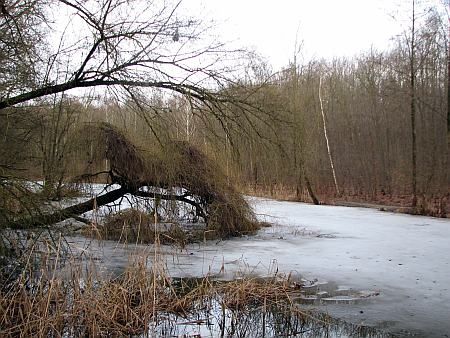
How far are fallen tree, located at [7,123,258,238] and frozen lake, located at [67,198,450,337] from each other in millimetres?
646

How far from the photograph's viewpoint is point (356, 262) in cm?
743

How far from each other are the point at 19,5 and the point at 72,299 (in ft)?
11.9

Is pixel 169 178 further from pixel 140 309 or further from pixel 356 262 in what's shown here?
pixel 140 309

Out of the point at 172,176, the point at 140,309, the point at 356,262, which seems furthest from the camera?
the point at 172,176

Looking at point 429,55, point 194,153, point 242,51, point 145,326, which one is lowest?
point 145,326

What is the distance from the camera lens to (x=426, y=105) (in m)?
18.5

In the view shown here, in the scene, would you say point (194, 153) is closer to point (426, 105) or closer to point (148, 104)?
point (148, 104)

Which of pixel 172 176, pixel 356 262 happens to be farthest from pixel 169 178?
pixel 356 262

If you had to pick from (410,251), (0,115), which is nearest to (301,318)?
(410,251)

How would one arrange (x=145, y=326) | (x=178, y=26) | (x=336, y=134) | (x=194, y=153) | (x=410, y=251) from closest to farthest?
(x=145, y=326)
(x=178, y=26)
(x=410, y=251)
(x=194, y=153)
(x=336, y=134)

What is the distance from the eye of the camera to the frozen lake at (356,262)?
16.3ft

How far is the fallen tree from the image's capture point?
31.4 ft

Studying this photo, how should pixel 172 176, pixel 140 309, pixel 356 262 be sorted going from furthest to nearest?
pixel 172 176 → pixel 356 262 → pixel 140 309

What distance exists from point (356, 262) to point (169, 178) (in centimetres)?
402
